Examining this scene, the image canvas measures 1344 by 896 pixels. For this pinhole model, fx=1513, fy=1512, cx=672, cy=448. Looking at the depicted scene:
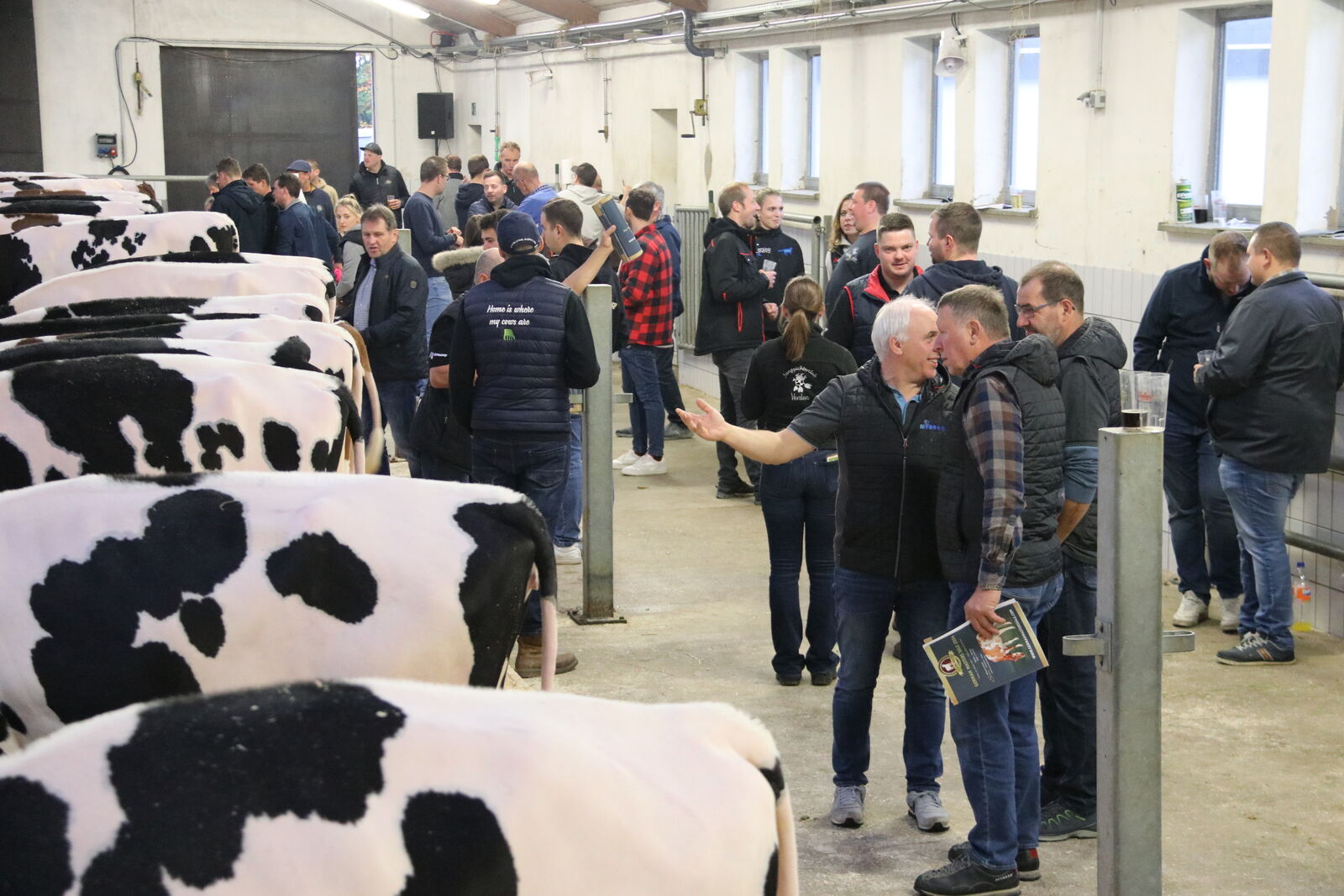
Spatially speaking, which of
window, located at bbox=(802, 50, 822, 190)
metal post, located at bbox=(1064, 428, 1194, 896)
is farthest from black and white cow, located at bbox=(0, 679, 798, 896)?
window, located at bbox=(802, 50, 822, 190)

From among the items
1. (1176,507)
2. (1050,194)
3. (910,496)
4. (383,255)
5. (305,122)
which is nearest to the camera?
(910,496)

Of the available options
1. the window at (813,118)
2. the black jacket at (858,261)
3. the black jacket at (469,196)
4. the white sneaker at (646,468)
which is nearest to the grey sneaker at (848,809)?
the black jacket at (858,261)

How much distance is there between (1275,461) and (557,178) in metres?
13.3

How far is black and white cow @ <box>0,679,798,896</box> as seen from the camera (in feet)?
5.86

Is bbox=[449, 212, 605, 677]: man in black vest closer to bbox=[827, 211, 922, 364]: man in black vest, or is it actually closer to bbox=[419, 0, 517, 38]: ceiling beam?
bbox=[827, 211, 922, 364]: man in black vest

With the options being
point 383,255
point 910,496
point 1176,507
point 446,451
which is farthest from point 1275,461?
point 383,255

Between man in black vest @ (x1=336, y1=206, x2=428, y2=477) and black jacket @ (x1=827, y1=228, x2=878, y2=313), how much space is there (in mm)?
2314

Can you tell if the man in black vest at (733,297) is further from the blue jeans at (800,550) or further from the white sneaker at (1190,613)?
the blue jeans at (800,550)

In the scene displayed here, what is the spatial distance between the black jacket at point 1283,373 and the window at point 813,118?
6.91 metres

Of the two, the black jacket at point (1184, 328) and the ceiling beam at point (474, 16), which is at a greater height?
the ceiling beam at point (474, 16)

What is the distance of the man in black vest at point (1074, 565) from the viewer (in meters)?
5.02

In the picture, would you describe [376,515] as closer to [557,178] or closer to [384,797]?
[384,797]

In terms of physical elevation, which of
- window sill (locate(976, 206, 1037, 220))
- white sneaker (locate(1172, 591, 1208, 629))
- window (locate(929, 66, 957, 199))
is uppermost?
window (locate(929, 66, 957, 199))

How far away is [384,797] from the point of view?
185cm
